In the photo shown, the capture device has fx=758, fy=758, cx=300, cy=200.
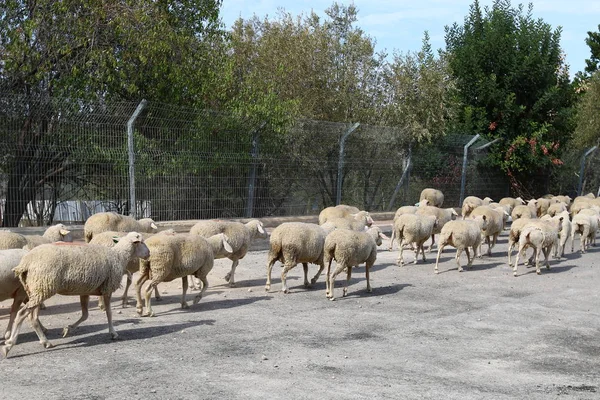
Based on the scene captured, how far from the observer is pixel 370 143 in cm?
2178

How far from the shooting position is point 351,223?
14.3m

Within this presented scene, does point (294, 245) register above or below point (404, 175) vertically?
below

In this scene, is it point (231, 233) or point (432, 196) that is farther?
point (432, 196)

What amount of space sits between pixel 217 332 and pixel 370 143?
13.7m

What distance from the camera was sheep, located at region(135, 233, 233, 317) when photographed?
32.2 ft

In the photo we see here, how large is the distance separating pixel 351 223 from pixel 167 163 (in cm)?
399

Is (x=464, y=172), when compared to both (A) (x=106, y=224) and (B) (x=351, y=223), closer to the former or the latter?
(B) (x=351, y=223)

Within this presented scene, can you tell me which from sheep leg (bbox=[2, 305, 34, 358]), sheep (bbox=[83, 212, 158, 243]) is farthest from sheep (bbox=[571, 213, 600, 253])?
sheep leg (bbox=[2, 305, 34, 358])

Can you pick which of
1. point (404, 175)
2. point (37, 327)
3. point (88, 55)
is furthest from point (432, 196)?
point (37, 327)

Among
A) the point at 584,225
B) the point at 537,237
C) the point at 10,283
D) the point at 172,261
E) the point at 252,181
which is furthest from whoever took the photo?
the point at 584,225

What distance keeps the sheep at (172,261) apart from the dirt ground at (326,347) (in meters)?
0.36

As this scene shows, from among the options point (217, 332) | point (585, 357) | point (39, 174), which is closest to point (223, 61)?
point (39, 174)

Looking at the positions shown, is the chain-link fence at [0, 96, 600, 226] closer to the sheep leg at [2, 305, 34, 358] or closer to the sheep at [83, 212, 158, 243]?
the sheep at [83, 212, 158, 243]

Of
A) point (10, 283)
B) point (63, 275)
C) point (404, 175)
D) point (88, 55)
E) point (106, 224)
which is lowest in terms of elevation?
point (10, 283)
